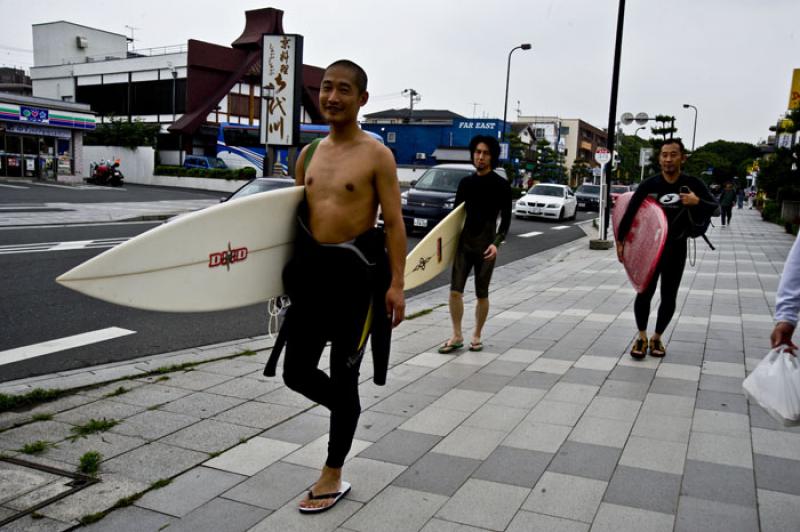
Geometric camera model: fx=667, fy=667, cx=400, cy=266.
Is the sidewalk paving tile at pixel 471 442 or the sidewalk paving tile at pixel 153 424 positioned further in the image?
the sidewalk paving tile at pixel 153 424

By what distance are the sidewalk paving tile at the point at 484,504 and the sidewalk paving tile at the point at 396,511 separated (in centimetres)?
7

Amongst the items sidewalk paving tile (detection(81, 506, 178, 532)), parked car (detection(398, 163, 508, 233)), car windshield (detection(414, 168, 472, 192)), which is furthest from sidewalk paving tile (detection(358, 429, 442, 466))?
car windshield (detection(414, 168, 472, 192))

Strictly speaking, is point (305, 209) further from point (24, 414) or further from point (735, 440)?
point (735, 440)

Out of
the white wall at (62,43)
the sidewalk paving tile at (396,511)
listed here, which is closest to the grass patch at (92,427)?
the sidewalk paving tile at (396,511)

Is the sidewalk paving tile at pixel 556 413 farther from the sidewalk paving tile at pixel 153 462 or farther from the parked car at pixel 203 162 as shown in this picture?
the parked car at pixel 203 162

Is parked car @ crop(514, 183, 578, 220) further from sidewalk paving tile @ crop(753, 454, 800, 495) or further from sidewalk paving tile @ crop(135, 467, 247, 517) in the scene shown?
sidewalk paving tile @ crop(135, 467, 247, 517)

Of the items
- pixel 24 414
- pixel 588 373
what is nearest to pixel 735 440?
pixel 588 373

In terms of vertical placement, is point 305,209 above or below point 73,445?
above

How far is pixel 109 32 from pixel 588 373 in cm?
6106

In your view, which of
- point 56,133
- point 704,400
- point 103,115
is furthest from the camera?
point 103,115

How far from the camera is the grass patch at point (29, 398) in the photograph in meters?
4.18

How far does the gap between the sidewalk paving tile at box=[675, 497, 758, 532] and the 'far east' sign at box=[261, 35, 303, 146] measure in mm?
16258

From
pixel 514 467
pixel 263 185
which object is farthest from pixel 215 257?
pixel 263 185

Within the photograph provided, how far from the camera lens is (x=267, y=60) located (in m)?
18.5
